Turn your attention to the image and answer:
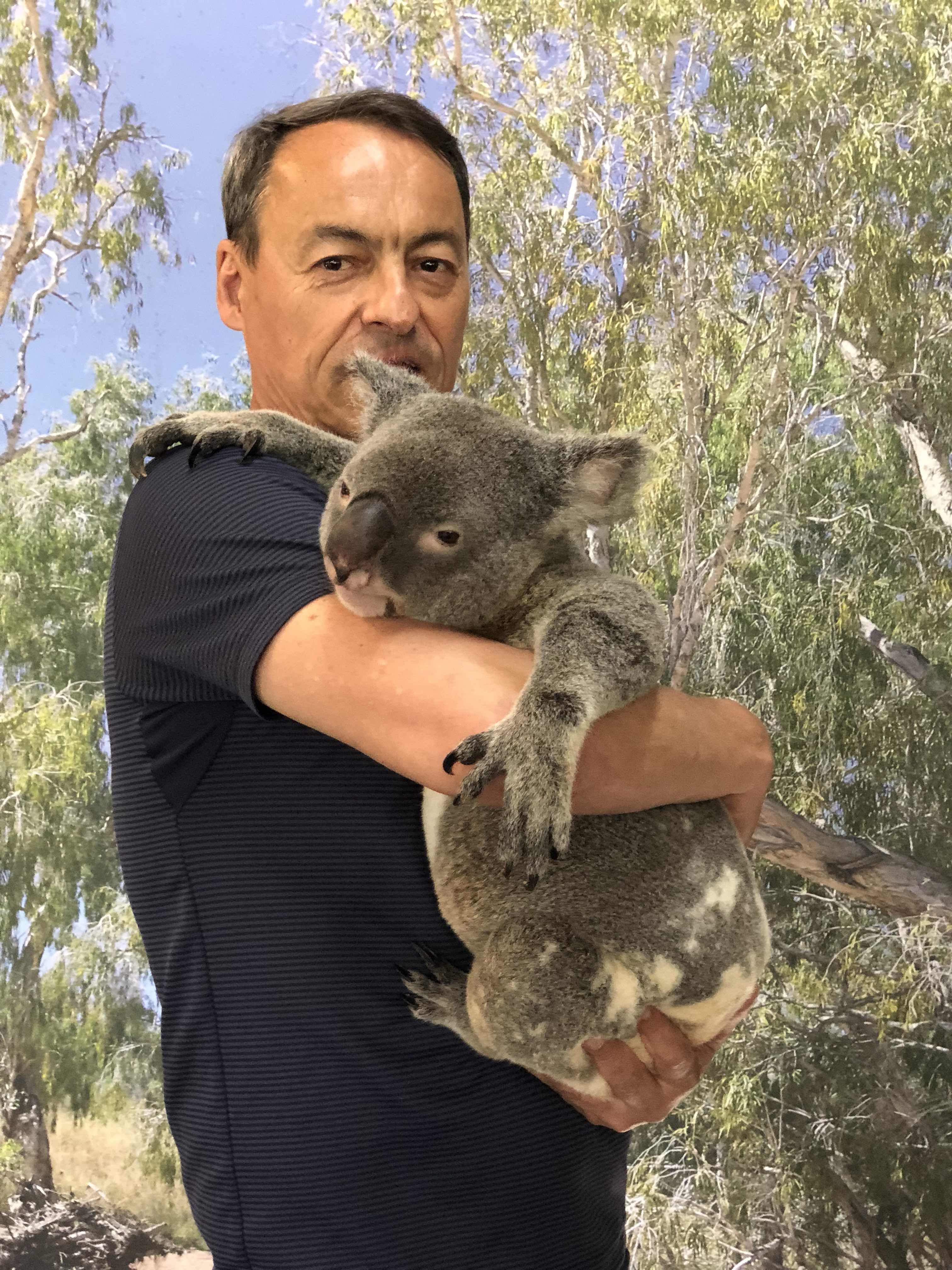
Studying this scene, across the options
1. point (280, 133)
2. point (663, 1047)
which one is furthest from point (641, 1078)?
point (280, 133)

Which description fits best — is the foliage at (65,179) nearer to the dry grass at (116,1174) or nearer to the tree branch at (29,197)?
the tree branch at (29,197)

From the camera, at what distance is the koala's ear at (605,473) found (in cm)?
132

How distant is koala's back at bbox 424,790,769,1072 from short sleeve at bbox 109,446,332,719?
1.13ft

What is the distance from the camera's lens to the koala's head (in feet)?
4.03

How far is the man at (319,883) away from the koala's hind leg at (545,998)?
0.15ft

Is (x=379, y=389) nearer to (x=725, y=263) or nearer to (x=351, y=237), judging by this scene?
(x=351, y=237)

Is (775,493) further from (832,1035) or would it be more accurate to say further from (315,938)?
(315,938)

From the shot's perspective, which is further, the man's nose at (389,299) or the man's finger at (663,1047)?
the man's nose at (389,299)

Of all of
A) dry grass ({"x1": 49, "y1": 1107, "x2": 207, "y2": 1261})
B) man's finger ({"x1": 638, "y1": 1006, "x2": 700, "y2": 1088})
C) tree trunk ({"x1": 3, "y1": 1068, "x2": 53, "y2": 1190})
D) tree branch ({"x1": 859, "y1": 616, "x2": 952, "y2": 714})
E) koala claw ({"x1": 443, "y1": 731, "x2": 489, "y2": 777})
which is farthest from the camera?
tree trunk ({"x1": 3, "y1": 1068, "x2": 53, "y2": 1190})

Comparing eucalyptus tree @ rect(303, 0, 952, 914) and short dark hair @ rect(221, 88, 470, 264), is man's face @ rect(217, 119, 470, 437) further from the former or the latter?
eucalyptus tree @ rect(303, 0, 952, 914)

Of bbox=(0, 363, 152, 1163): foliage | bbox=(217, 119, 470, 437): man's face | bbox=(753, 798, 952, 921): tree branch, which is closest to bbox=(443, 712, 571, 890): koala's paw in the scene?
bbox=(217, 119, 470, 437): man's face

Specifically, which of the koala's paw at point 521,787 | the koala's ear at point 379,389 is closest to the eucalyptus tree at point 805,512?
the koala's ear at point 379,389

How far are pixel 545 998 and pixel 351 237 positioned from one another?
1.17 m

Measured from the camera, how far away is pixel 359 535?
1.15 meters
